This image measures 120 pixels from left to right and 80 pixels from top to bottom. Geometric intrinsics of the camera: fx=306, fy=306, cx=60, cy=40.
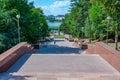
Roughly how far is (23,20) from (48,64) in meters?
20.4

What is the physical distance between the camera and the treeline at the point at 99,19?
1034 inches

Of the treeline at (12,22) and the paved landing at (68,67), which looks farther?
the treeline at (12,22)

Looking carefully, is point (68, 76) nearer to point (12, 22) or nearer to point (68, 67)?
point (68, 67)

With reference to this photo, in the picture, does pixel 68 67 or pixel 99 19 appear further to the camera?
pixel 99 19

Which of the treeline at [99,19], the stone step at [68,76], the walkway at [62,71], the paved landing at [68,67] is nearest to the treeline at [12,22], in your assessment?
the treeline at [99,19]

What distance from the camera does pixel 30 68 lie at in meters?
13.8

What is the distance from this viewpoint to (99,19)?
151 feet

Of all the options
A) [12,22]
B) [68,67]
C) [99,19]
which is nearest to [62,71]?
[68,67]

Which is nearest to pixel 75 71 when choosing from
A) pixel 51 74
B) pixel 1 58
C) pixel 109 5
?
pixel 51 74

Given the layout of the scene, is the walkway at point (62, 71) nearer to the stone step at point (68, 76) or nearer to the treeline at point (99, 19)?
the stone step at point (68, 76)

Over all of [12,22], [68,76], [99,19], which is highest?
[99,19]

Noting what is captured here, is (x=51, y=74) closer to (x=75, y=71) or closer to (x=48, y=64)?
(x=75, y=71)

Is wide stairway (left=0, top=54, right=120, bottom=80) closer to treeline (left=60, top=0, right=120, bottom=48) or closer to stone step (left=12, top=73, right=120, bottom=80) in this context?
stone step (left=12, top=73, right=120, bottom=80)

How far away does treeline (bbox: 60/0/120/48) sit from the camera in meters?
26.3
